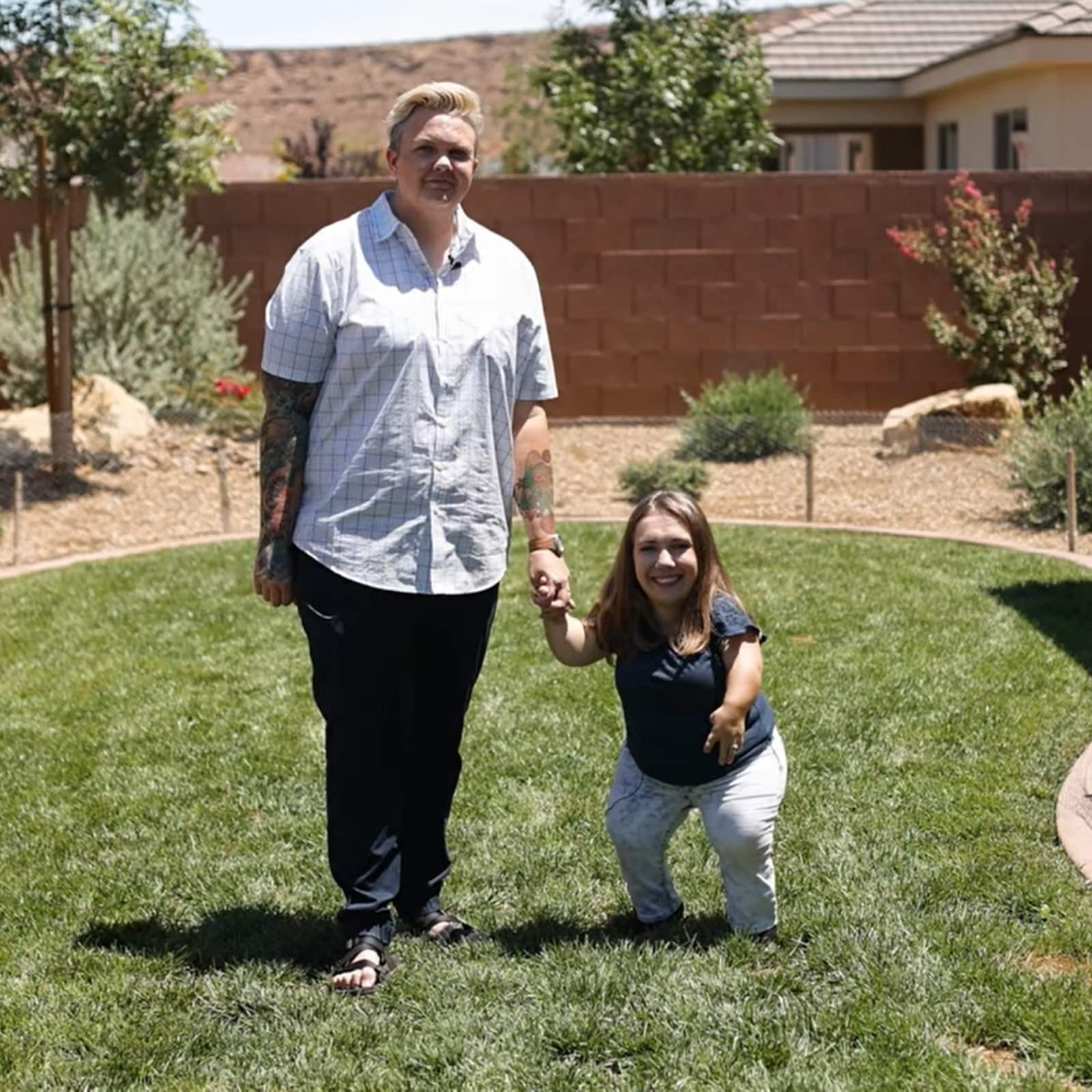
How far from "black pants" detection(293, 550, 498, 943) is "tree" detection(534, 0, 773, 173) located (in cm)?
1295

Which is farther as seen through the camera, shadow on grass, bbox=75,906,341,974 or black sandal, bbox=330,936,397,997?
shadow on grass, bbox=75,906,341,974

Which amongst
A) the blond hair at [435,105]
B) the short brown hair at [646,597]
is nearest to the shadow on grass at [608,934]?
the short brown hair at [646,597]

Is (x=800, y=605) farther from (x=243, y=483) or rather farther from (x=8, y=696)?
(x=243, y=483)

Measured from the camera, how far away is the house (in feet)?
54.3

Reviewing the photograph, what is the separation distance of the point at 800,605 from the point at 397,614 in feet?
13.7

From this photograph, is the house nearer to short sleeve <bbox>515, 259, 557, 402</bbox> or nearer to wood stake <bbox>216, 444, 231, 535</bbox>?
wood stake <bbox>216, 444, 231, 535</bbox>

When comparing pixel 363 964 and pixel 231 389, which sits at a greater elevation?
pixel 231 389

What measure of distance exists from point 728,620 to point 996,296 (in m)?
9.45

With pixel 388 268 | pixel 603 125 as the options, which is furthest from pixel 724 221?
pixel 388 268

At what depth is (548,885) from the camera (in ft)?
15.1

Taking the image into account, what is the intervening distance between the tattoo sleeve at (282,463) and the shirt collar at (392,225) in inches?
14.3

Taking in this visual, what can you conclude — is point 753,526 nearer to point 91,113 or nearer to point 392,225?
point 91,113

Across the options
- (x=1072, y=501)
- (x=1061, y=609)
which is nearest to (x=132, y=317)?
(x=1072, y=501)

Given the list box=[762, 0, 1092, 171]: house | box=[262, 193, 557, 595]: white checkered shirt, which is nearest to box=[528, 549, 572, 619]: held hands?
box=[262, 193, 557, 595]: white checkered shirt
